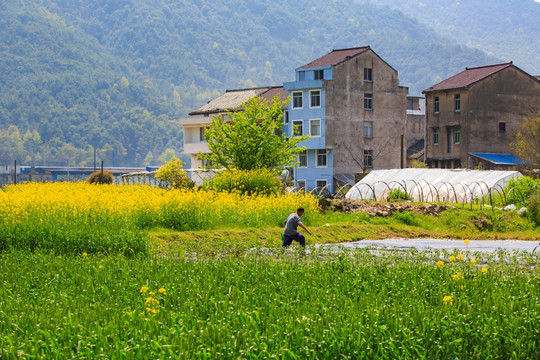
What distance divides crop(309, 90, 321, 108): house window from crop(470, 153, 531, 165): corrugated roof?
14.5m

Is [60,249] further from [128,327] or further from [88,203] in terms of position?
[128,327]

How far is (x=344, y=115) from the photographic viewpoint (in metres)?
71.2

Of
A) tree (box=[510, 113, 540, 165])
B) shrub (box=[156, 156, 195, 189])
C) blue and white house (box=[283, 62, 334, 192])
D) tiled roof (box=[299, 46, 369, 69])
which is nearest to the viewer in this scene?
shrub (box=[156, 156, 195, 189])

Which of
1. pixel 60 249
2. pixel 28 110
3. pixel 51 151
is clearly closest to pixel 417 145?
pixel 60 249

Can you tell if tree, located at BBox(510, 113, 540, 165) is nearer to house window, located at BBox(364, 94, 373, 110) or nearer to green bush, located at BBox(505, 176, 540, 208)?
house window, located at BBox(364, 94, 373, 110)

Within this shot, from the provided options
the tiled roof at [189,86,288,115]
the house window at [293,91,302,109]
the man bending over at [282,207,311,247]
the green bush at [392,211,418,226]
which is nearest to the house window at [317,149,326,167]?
the house window at [293,91,302,109]

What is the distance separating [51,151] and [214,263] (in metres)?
165

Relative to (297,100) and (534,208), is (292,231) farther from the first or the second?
(297,100)

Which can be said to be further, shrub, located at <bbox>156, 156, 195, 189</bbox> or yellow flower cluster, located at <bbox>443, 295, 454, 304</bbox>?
shrub, located at <bbox>156, 156, 195, 189</bbox>

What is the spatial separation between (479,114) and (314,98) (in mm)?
14586

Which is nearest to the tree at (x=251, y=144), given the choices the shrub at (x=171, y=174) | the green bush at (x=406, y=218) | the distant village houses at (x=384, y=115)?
the green bush at (x=406, y=218)

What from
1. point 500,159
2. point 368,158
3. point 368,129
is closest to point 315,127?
point 368,129

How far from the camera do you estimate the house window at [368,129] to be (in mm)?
73113

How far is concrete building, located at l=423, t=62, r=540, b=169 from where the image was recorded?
65688 millimetres
